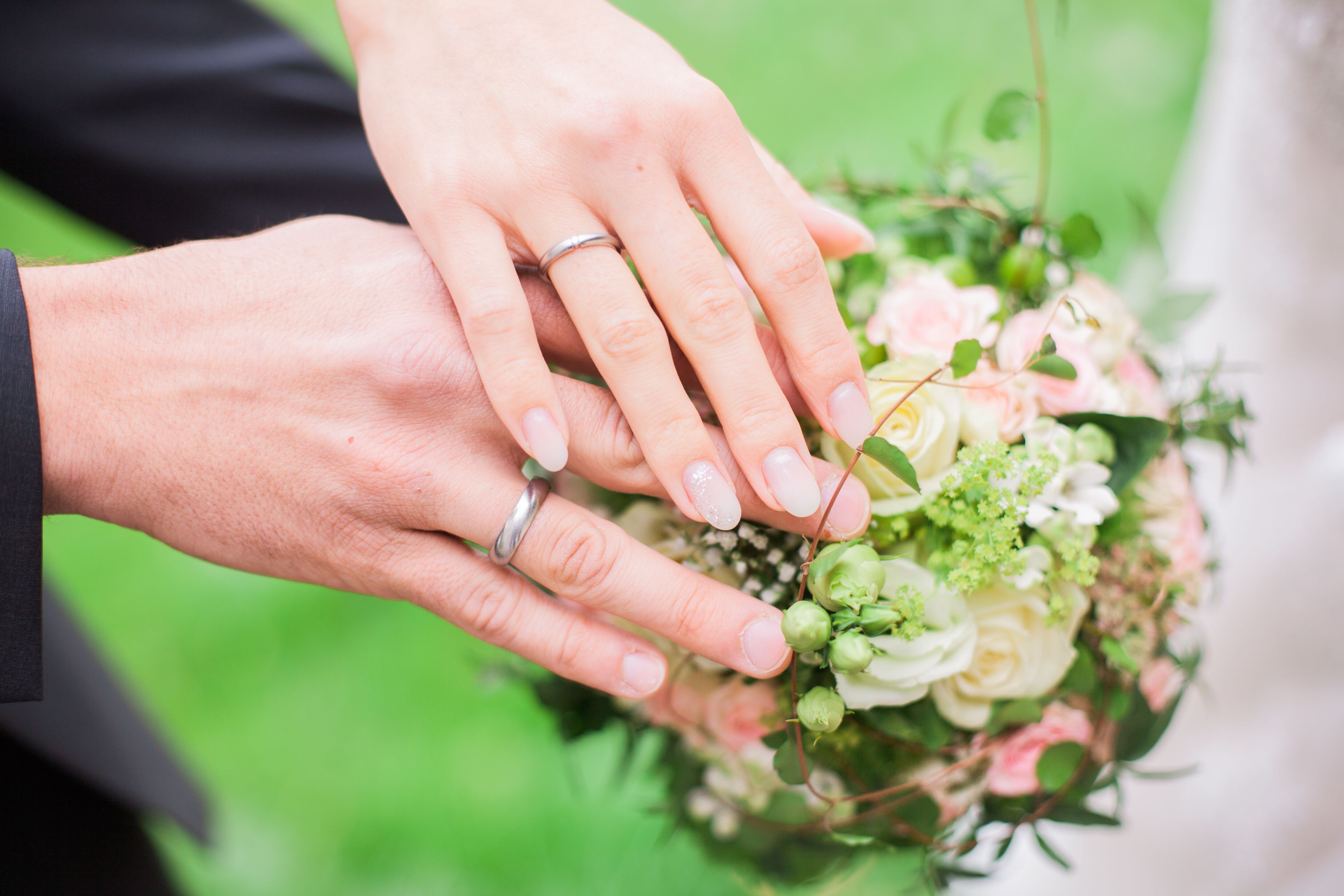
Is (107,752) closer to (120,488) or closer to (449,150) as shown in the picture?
(120,488)

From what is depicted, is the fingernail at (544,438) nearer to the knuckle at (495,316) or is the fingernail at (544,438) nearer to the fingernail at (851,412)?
the knuckle at (495,316)

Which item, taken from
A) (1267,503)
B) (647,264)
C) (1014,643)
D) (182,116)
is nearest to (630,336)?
(647,264)

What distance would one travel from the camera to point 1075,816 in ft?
2.96

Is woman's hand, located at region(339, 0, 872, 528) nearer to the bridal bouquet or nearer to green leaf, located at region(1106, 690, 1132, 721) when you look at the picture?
the bridal bouquet

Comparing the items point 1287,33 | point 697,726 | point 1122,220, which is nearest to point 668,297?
point 697,726

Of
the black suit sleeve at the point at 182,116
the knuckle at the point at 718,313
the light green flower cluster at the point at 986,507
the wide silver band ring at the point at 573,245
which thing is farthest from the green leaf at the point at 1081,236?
the black suit sleeve at the point at 182,116

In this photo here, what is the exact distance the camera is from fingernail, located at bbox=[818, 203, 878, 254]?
951 millimetres

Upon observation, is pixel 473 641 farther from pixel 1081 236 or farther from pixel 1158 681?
pixel 1081 236

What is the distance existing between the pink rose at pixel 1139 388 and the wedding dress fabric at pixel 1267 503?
0.36 meters

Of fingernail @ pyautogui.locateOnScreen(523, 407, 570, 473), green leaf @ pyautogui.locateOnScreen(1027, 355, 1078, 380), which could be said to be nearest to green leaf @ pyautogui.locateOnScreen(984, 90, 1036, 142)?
green leaf @ pyautogui.locateOnScreen(1027, 355, 1078, 380)

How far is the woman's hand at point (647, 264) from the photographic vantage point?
32.8 inches

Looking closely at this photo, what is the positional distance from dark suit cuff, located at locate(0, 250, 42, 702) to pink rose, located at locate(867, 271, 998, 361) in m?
0.91

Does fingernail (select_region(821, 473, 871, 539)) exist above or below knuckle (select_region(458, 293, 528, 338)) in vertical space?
below

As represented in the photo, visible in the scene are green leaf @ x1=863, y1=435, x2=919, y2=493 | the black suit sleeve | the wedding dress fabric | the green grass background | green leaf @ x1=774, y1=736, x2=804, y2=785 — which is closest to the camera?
green leaf @ x1=863, y1=435, x2=919, y2=493
